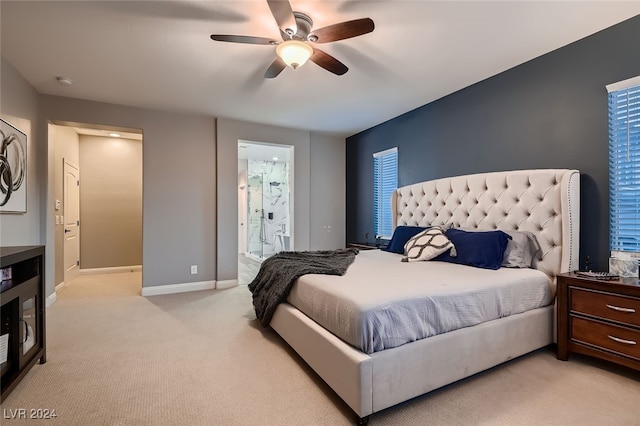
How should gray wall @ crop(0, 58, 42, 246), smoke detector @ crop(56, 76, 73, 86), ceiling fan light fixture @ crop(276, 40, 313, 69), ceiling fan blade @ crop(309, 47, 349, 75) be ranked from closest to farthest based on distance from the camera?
ceiling fan light fixture @ crop(276, 40, 313, 69)
ceiling fan blade @ crop(309, 47, 349, 75)
gray wall @ crop(0, 58, 42, 246)
smoke detector @ crop(56, 76, 73, 86)

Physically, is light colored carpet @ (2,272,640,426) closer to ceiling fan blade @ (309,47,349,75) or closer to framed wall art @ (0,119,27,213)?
framed wall art @ (0,119,27,213)

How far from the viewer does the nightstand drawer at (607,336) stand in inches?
78.2

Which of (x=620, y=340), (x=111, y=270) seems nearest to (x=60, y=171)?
(x=111, y=270)

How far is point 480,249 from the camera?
8.88ft

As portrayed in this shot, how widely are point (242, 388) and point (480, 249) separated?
7.29 feet

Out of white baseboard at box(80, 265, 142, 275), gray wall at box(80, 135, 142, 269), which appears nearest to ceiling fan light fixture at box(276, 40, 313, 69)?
gray wall at box(80, 135, 142, 269)

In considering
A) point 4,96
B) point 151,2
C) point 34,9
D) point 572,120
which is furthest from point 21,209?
point 572,120

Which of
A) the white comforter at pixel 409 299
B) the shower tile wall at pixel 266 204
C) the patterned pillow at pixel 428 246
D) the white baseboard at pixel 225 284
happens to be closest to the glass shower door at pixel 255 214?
the shower tile wall at pixel 266 204

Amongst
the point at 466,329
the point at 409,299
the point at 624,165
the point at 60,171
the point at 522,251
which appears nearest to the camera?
the point at 409,299

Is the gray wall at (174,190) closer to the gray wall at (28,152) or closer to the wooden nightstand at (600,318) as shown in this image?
the gray wall at (28,152)

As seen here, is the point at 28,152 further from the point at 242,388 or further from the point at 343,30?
the point at 343,30

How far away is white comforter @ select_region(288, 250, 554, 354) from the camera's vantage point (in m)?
1.66

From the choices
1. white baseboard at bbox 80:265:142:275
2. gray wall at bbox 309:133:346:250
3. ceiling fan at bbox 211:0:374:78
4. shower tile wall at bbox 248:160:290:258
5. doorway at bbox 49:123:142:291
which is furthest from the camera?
shower tile wall at bbox 248:160:290:258

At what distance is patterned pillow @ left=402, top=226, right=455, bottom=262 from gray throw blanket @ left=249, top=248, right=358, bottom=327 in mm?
628
